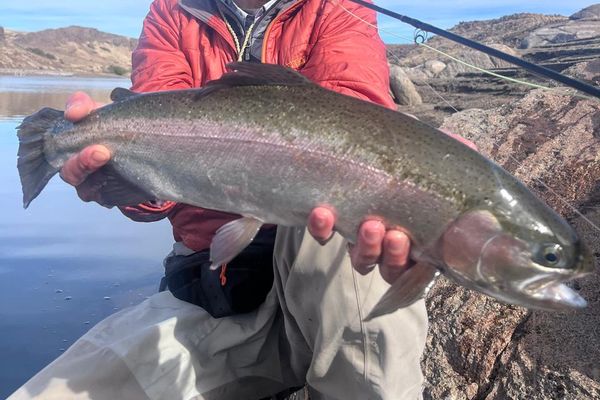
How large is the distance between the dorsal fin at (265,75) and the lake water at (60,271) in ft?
7.75

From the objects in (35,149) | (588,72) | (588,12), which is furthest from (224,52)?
(588,12)

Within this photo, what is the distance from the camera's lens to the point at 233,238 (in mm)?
2252

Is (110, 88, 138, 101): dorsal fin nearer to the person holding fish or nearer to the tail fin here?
the person holding fish

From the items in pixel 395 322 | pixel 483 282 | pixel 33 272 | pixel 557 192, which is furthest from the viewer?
pixel 33 272

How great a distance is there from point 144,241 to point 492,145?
3395mm

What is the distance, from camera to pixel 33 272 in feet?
16.2

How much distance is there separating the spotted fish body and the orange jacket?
2.33 ft

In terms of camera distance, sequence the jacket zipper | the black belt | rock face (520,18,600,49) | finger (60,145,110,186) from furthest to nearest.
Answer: rock face (520,18,600,49)
the jacket zipper
the black belt
finger (60,145,110,186)

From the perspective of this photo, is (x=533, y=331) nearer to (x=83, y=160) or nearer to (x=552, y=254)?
(x=552, y=254)

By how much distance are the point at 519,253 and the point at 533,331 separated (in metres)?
1.09

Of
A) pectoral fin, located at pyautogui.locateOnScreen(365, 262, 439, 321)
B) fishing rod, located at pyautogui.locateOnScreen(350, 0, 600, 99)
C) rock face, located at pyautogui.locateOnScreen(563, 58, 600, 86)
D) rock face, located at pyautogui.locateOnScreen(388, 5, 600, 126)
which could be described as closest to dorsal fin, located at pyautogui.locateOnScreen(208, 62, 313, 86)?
pectoral fin, located at pyautogui.locateOnScreen(365, 262, 439, 321)

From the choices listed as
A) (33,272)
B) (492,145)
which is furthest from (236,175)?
(33,272)

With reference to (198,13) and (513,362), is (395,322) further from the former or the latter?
(198,13)

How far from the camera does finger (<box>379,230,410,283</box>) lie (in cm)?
202
